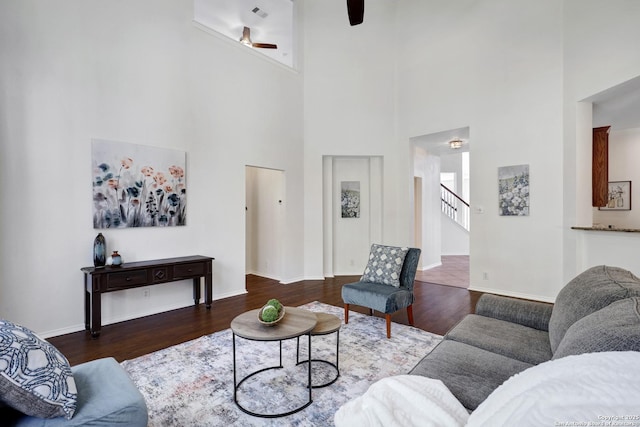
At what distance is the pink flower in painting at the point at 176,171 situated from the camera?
4320mm

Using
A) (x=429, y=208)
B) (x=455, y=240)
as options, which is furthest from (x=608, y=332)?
(x=455, y=240)

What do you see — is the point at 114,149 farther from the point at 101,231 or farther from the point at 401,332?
the point at 401,332

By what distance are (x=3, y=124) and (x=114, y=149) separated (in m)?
0.95

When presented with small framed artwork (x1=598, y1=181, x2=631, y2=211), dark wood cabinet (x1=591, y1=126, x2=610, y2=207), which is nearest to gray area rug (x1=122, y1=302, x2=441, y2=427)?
dark wood cabinet (x1=591, y1=126, x2=610, y2=207)

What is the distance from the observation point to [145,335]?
343 cm

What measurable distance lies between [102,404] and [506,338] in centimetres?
226

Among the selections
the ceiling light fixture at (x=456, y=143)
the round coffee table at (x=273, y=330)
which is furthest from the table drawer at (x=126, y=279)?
the ceiling light fixture at (x=456, y=143)

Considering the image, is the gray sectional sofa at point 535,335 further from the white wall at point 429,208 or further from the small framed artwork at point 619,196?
the small framed artwork at point 619,196

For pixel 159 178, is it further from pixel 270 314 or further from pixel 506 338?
pixel 506 338

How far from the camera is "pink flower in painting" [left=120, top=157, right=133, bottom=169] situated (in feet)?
12.7

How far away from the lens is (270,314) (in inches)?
88.0

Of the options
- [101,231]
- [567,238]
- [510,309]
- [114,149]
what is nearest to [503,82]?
[567,238]

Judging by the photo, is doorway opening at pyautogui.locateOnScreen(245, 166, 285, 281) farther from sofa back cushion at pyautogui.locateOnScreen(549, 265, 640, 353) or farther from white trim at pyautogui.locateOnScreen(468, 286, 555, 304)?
sofa back cushion at pyautogui.locateOnScreen(549, 265, 640, 353)

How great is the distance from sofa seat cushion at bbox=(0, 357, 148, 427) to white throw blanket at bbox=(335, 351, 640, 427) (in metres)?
0.94
